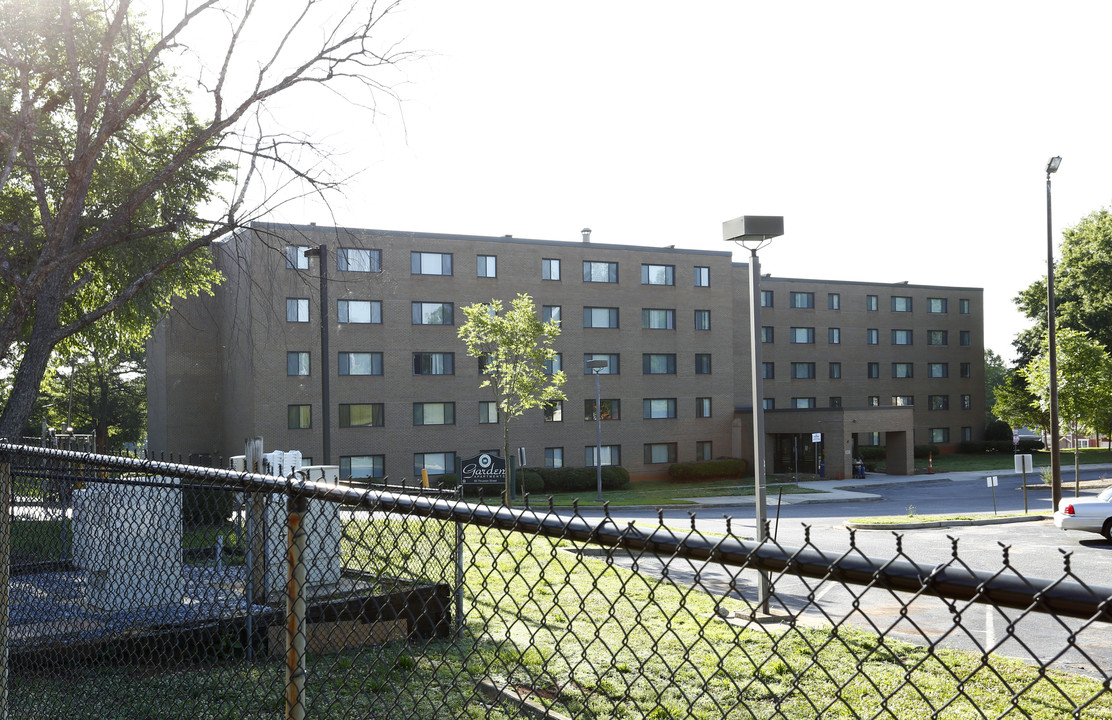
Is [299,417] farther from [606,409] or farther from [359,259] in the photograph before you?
[359,259]

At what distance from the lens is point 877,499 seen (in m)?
38.3

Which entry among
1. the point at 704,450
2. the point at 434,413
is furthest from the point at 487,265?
the point at 704,450

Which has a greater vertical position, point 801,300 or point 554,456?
point 801,300

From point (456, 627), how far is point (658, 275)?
48300 millimetres

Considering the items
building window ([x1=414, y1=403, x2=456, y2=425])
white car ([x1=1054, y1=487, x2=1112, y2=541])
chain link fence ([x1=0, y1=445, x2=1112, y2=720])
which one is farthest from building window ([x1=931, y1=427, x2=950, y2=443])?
chain link fence ([x1=0, y1=445, x2=1112, y2=720])

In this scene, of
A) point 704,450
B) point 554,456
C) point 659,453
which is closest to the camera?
point 554,456

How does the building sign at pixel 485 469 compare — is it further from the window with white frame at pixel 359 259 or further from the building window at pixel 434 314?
the window with white frame at pixel 359 259

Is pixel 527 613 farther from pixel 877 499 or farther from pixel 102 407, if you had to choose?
pixel 102 407

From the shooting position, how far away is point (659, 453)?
5166 centimetres

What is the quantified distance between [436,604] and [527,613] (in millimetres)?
1757

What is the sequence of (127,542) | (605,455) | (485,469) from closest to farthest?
(127,542) < (485,469) < (605,455)

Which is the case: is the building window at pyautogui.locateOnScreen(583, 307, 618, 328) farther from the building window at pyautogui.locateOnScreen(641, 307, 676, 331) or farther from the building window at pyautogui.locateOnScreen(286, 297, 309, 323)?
the building window at pyautogui.locateOnScreen(286, 297, 309, 323)

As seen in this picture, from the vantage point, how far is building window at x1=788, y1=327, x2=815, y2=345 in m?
63.0

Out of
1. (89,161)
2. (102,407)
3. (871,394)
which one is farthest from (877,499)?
(102,407)
